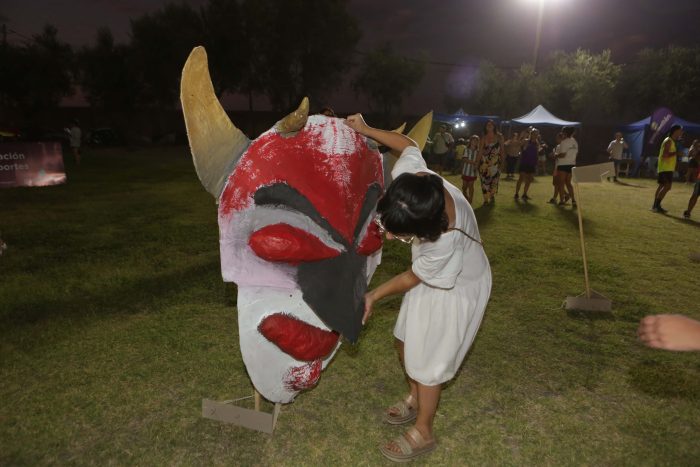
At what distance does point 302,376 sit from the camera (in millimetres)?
2014

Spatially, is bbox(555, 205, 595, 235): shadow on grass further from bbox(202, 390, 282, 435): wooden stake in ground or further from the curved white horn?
the curved white horn

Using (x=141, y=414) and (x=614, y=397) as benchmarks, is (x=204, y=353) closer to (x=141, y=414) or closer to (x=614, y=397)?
(x=141, y=414)

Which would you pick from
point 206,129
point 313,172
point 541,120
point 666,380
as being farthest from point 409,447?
point 541,120

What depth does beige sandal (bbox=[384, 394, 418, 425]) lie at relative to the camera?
110 inches

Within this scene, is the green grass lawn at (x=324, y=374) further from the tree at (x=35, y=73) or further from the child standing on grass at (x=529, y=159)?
the tree at (x=35, y=73)

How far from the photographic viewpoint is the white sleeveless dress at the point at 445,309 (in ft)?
7.04

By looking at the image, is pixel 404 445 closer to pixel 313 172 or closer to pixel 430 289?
pixel 430 289

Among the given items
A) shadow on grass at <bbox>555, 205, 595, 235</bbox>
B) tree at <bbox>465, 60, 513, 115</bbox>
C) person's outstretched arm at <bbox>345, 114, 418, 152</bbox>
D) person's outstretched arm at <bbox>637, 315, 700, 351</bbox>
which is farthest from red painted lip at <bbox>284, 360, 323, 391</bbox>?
tree at <bbox>465, 60, 513, 115</bbox>

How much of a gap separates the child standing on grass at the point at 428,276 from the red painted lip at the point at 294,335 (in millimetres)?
236

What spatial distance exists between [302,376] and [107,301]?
3246 mm

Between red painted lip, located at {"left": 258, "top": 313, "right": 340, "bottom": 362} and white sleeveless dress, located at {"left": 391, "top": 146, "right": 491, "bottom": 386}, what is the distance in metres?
0.50

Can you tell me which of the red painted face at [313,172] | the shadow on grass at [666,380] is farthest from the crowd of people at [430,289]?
the shadow on grass at [666,380]

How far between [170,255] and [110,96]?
92.8ft

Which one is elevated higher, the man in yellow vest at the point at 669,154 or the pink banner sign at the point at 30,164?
the man in yellow vest at the point at 669,154
